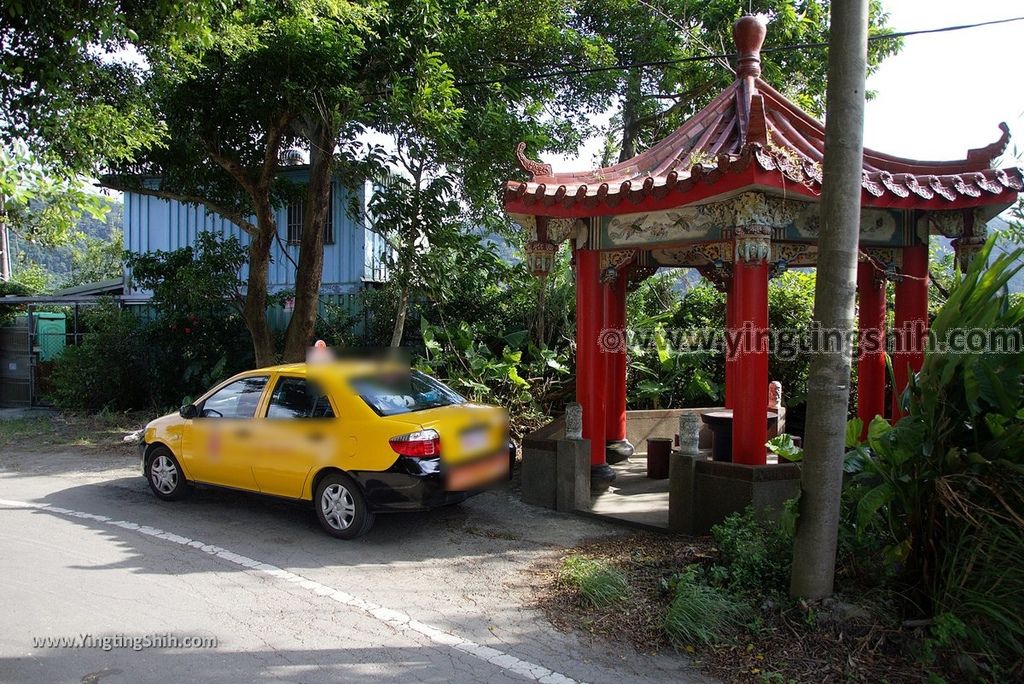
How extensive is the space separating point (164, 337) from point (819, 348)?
14.3 meters

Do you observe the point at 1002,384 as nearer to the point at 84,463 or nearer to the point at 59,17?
the point at 59,17

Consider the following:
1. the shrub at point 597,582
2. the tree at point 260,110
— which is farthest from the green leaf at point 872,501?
the tree at point 260,110

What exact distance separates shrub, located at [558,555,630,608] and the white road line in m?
0.96

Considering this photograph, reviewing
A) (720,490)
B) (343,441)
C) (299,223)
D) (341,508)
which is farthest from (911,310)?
(299,223)

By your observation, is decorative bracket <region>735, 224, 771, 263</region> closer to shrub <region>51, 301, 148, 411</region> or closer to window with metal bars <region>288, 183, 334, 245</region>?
window with metal bars <region>288, 183, 334, 245</region>

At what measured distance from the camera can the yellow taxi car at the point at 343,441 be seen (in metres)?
6.62

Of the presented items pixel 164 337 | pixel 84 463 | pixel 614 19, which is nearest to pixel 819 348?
pixel 84 463

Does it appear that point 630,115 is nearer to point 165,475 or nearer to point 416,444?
point 416,444

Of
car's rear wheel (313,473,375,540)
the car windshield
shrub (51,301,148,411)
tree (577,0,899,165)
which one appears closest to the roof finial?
tree (577,0,899,165)

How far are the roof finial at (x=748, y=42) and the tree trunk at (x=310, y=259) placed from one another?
719cm

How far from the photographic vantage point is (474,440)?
7121 millimetres

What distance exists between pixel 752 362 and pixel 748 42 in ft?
11.2

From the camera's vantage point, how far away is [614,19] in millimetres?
14469

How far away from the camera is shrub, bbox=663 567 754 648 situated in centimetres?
470
